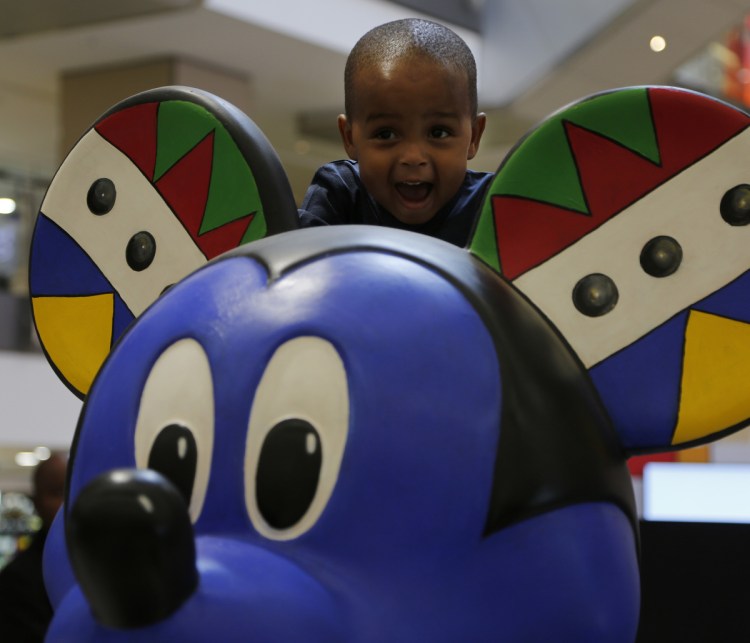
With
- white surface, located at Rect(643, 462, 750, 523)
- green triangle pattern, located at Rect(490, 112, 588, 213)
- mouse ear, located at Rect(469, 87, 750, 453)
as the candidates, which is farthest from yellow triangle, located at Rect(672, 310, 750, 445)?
white surface, located at Rect(643, 462, 750, 523)

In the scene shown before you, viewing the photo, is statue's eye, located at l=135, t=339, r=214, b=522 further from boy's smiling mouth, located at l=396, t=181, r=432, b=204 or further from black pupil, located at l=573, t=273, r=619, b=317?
boy's smiling mouth, located at l=396, t=181, r=432, b=204

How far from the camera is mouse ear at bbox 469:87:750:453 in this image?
121 centimetres

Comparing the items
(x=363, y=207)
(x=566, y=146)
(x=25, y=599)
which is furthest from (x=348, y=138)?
(x=25, y=599)

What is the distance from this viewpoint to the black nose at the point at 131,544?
882mm

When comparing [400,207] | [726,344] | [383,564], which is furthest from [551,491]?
[400,207]

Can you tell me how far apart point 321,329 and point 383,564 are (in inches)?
7.5

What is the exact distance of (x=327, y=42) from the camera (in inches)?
274

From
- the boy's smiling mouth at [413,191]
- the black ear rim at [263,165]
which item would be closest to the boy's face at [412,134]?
the boy's smiling mouth at [413,191]

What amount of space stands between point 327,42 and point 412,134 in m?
5.67

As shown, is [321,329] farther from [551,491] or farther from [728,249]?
[728,249]

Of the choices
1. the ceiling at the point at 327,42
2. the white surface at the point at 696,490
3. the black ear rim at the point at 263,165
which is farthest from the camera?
the ceiling at the point at 327,42

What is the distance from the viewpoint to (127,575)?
90 centimetres

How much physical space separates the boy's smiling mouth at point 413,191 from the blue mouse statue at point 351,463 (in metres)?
0.30

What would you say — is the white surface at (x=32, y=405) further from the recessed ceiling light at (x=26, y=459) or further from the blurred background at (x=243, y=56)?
the recessed ceiling light at (x=26, y=459)
